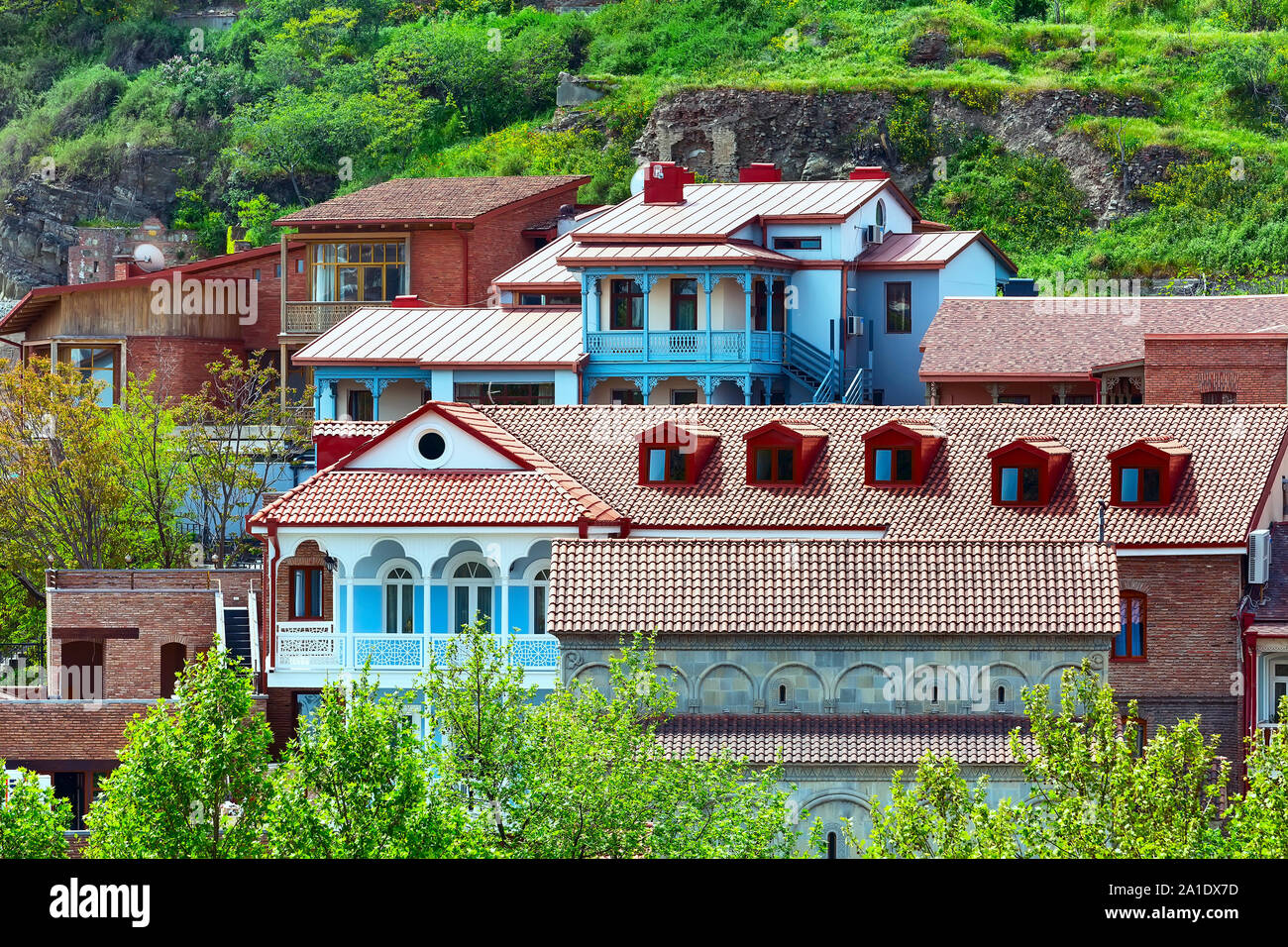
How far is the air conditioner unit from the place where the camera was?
120 feet

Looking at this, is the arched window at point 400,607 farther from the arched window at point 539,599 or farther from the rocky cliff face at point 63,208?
the rocky cliff face at point 63,208

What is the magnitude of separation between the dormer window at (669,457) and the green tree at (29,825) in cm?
1621

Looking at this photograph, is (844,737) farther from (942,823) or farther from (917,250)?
(917,250)

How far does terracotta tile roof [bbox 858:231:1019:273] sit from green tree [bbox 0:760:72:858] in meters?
34.1

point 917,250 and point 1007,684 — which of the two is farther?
point 917,250

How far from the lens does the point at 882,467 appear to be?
3947 cm

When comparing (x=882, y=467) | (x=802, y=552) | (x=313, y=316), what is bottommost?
(x=802, y=552)

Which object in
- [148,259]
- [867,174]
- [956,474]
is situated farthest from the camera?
[148,259]

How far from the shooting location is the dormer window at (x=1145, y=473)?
37719 mm

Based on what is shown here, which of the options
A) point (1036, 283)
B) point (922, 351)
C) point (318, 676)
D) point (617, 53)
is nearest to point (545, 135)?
point (617, 53)

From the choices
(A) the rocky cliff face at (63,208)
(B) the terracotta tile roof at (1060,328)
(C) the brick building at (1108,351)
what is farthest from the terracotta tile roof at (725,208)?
(A) the rocky cliff face at (63,208)

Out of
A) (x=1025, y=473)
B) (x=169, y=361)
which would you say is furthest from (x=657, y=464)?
(x=169, y=361)

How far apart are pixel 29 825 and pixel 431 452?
1598 cm

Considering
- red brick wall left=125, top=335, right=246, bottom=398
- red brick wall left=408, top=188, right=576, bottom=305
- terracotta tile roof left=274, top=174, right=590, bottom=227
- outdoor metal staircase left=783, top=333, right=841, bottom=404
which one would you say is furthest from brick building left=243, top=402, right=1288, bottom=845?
red brick wall left=125, top=335, right=246, bottom=398
